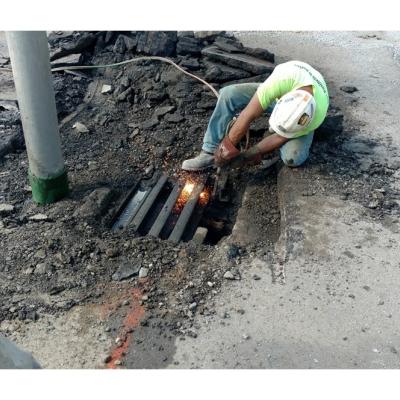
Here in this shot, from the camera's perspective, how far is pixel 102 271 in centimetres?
337

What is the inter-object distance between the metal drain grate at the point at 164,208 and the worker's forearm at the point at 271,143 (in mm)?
721

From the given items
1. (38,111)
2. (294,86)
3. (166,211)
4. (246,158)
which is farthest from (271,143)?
(38,111)

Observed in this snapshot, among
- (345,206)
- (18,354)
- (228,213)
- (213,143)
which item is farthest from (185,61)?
(18,354)

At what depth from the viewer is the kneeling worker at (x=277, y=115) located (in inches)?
Result: 147

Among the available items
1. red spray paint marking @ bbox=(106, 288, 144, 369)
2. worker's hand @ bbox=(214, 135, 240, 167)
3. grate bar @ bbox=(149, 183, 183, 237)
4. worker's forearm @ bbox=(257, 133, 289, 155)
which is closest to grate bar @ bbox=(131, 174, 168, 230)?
grate bar @ bbox=(149, 183, 183, 237)

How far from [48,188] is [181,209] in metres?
1.12

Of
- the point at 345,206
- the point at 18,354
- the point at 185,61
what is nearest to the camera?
the point at 18,354

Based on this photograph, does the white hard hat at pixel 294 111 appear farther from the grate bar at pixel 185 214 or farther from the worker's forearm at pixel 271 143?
the grate bar at pixel 185 214

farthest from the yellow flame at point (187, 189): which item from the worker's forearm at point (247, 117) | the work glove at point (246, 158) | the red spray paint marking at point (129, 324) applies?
the red spray paint marking at point (129, 324)

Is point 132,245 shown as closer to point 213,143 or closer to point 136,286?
point 136,286

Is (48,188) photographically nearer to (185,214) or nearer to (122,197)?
(122,197)

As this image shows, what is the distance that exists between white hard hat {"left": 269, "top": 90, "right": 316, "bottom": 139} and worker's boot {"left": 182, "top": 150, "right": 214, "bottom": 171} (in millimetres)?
879

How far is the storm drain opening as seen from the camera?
4.06 meters

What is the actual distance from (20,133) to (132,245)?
2010mm
